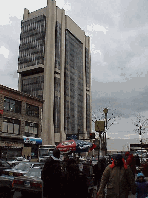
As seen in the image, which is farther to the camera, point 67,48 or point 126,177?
point 67,48

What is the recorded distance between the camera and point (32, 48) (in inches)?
3600

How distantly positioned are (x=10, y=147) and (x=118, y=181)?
3968 cm

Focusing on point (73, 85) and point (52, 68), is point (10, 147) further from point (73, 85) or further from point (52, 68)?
point (73, 85)

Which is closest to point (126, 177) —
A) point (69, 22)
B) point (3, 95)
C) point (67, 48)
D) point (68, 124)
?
point (3, 95)

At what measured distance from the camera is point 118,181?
18.7 ft

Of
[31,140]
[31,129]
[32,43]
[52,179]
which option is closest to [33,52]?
[32,43]

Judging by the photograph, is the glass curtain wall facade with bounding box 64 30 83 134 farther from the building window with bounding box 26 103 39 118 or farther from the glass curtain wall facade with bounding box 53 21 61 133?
the building window with bounding box 26 103 39 118

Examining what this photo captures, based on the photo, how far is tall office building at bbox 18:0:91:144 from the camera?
86.5 meters

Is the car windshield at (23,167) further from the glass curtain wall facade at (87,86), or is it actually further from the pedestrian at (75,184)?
the glass curtain wall facade at (87,86)

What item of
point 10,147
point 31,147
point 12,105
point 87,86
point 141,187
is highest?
point 87,86

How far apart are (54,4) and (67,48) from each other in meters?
17.5

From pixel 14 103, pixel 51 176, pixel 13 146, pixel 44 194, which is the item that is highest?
pixel 14 103

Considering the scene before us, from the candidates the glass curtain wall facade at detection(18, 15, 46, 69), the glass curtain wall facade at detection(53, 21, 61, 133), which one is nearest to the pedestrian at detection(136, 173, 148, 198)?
the glass curtain wall facade at detection(53, 21, 61, 133)

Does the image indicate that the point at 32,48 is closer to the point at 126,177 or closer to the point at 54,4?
the point at 54,4
